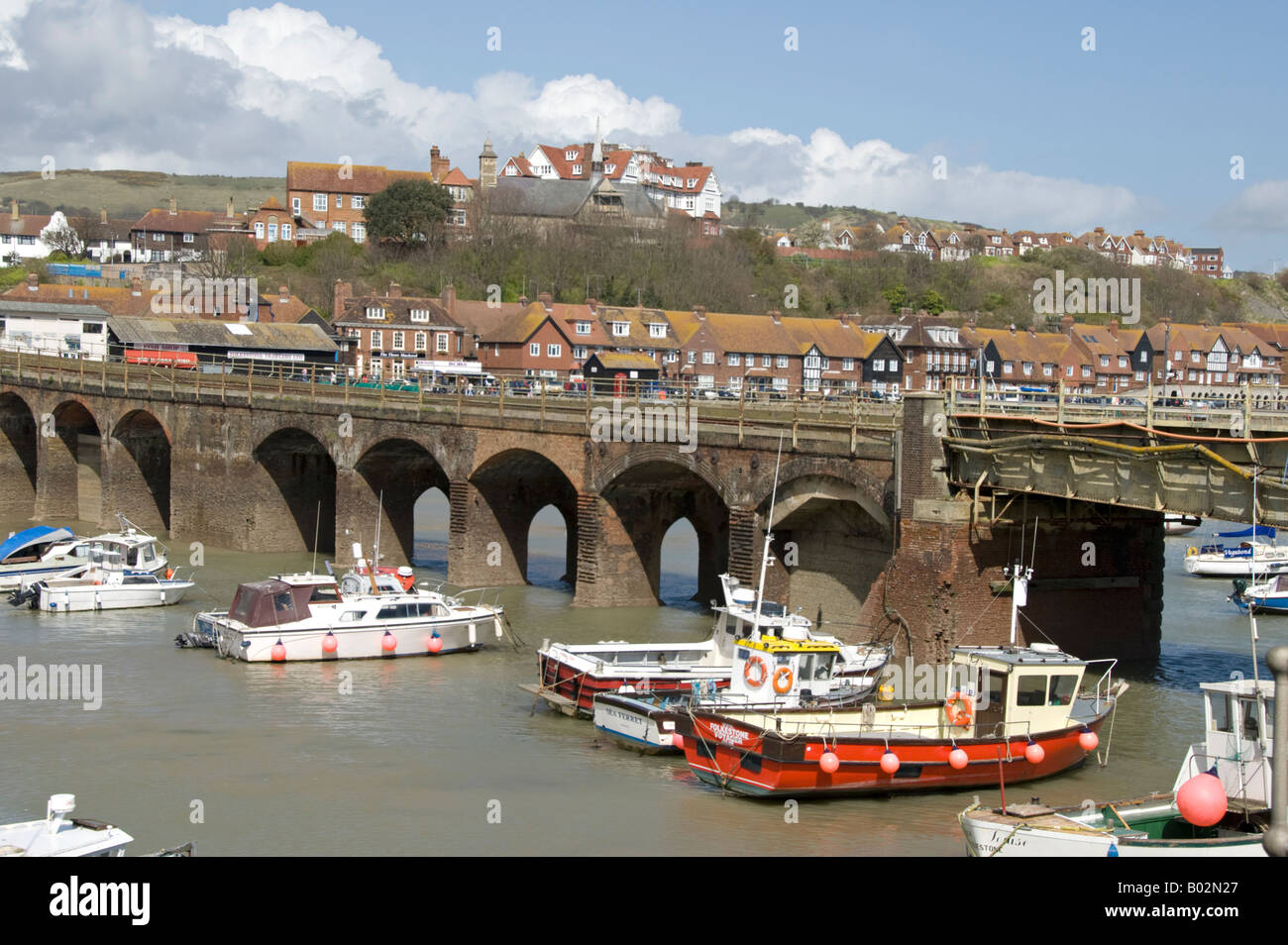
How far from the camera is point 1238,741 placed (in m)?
20.9

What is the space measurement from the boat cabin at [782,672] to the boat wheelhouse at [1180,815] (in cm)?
701

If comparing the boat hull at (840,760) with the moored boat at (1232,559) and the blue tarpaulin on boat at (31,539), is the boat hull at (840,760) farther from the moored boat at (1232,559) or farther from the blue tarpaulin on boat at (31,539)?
the moored boat at (1232,559)

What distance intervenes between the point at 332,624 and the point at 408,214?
81775 millimetres

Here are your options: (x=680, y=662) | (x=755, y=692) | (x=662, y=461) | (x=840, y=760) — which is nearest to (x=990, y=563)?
(x=680, y=662)

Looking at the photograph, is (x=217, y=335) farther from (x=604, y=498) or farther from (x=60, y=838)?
(x=60, y=838)

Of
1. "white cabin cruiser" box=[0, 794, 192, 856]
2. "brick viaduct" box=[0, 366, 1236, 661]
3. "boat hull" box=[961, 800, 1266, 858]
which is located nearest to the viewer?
"white cabin cruiser" box=[0, 794, 192, 856]

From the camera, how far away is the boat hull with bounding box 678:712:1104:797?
24.2 metres

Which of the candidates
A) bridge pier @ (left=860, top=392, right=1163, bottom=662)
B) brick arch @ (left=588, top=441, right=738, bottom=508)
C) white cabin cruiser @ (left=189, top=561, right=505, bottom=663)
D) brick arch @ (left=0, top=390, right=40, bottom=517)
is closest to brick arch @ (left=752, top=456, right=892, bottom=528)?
brick arch @ (left=588, top=441, right=738, bottom=508)

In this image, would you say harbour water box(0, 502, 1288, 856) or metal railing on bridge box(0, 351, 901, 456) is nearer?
harbour water box(0, 502, 1288, 856)

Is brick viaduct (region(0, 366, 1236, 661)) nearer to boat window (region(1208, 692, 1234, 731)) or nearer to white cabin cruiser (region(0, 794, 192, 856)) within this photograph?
boat window (region(1208, 692, 1234, 731))

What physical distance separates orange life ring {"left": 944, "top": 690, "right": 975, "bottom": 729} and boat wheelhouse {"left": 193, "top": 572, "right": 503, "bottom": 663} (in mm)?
14990

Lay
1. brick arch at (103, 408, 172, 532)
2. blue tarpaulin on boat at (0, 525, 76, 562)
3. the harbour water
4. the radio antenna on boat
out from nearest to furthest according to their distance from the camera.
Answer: the harbour water, blue tarpaulin on boat at (0, 525, 76, 562), the radio antenna on boat, brick arch at (103, 408, 172, 532)

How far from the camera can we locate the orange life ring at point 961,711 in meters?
25.5
